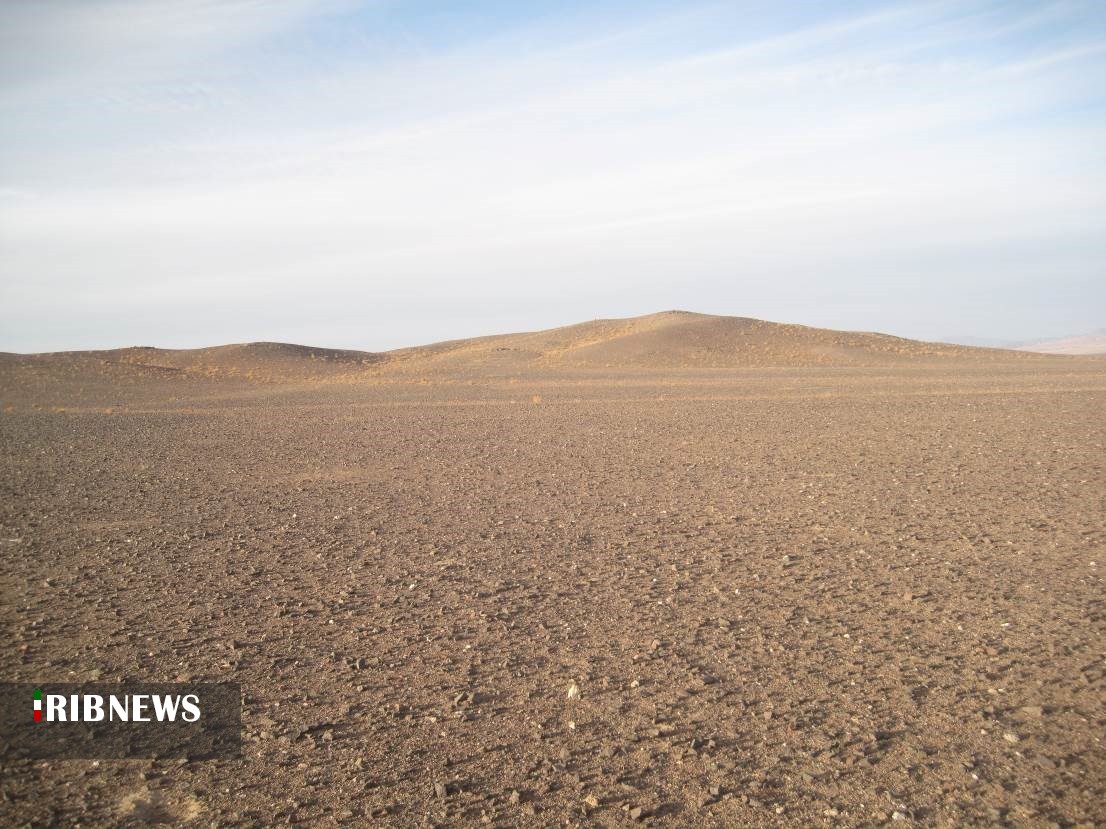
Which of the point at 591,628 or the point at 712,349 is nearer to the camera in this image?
the point at 591,628

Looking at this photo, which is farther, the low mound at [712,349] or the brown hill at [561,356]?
the low mound at [712,349]

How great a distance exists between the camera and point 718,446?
61.2 feet

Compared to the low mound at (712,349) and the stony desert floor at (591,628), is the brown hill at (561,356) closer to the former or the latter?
the low mound at (712,349)

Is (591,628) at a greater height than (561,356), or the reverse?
(561,356)

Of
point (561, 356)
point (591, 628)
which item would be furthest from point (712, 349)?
point (591, 628)

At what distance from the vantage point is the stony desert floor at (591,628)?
15.6 ft

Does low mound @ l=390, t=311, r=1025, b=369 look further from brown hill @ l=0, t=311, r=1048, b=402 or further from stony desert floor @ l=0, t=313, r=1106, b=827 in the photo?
stony desert floor @ l=0, t=313, r=1106, b=827

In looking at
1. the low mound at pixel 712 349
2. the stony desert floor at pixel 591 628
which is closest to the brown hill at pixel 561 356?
the low mound at pixel 712 349

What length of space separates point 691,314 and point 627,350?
23.8 meters

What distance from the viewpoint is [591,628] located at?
7.27 meters

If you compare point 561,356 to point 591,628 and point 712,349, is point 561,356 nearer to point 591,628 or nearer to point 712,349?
point 712,349

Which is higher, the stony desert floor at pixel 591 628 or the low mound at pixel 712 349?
the low mound at pixel 712 349

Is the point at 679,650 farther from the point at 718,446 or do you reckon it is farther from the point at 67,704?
the point at 718,446

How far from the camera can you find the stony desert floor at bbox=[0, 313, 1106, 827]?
474 centimetres
